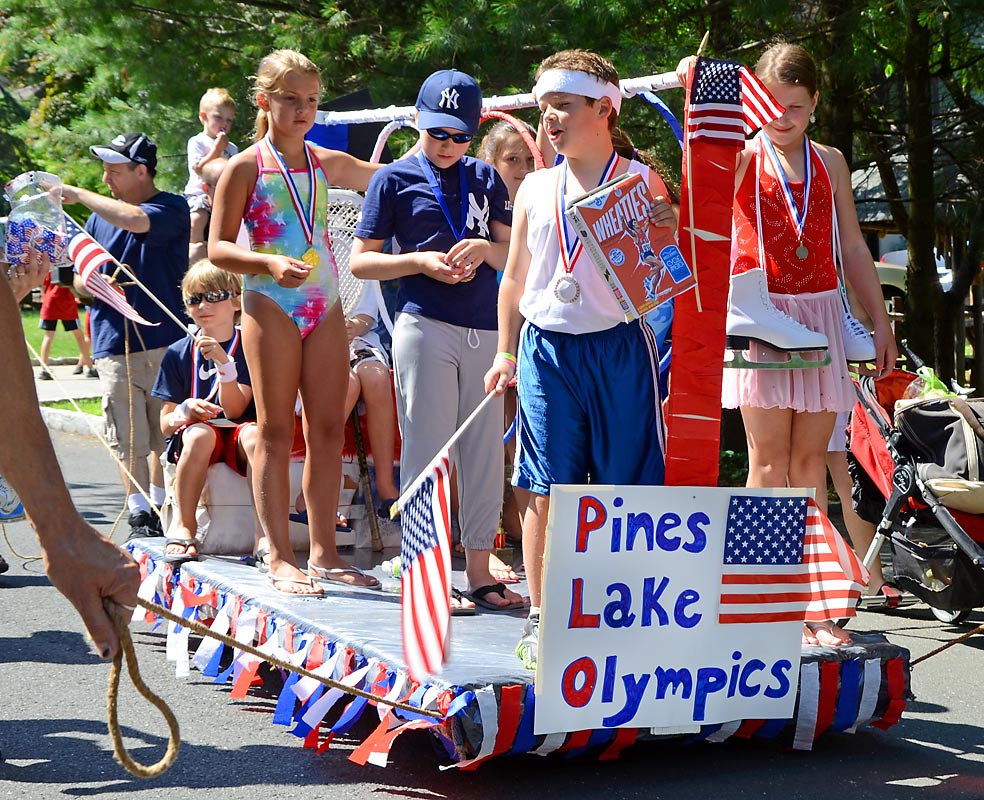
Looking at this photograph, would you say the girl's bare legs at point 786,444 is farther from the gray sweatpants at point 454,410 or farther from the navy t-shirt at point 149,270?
the navy t-shirt at point 149,270

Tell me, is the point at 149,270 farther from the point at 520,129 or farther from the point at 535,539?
the point at 535,539

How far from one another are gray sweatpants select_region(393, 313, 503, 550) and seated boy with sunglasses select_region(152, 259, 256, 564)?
3.10ft

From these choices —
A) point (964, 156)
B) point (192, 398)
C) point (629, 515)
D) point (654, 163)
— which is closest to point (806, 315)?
point (654, 163)

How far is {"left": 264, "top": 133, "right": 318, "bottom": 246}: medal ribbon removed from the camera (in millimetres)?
5301

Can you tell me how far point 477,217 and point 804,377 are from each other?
1469mm

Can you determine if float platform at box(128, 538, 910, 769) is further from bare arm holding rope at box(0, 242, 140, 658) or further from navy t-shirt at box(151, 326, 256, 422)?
bare arm holding rope at box(0, 242, 140, 658)

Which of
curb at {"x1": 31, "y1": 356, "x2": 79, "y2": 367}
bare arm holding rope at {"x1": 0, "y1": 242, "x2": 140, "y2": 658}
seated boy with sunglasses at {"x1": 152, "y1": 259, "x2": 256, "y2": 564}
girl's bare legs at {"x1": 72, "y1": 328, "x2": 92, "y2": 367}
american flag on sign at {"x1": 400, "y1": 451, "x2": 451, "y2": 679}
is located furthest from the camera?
curb at {"x1": 31, "y1": 356, "x2": 79, "y2": 367}

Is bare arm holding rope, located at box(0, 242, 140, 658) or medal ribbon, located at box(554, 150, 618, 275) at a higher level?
medal ribbon, located at box(554, 150, 618, 275)

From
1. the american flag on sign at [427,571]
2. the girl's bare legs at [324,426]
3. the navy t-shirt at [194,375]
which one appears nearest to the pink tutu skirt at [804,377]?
the american flag on sign at [427,571]

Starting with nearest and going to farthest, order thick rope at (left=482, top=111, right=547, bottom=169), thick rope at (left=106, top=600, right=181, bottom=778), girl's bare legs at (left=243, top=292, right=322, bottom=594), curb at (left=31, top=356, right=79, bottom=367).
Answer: thick rope at (left=106, top=600, right=181, bottom=778)
girl's bare legs at (left=243, top=292, right=322, bottom=594)
thick rope at (left=482, top=111, right=547, bottom=169)
curb at (left=31, top=356, right=79, bottom=367)

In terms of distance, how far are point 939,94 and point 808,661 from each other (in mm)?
8680

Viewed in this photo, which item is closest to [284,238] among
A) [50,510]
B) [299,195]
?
[299,195]

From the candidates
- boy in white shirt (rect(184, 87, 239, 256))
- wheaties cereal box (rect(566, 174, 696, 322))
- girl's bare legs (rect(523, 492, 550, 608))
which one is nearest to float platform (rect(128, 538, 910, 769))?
girl's bare legs (rect(523, 492, 550, 608))

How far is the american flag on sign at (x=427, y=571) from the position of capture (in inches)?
149
